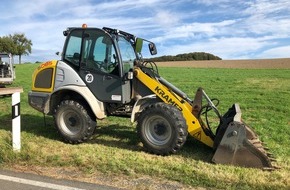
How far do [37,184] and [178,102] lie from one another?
9.19 feet

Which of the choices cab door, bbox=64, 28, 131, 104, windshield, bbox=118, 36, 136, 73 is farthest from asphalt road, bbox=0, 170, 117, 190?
windshield, bbox=118, 36, 136, 73

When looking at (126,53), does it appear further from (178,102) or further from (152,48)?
(178,102)

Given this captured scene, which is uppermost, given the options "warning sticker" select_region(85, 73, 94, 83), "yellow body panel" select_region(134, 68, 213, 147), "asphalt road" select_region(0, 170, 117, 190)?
"warning sticker" select_region(85, 73, 94, 83)

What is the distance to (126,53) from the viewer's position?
24.5 ft

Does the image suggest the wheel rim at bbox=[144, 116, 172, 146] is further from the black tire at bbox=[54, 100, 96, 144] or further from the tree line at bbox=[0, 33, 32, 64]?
A: the tree line at bbox=[0, 33, 32, 64]

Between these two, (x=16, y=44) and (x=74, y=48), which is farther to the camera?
(x=16, y=44)

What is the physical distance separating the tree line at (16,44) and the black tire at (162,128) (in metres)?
78.9

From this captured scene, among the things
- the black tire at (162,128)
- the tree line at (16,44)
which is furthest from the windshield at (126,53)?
the tree line at (16,44)

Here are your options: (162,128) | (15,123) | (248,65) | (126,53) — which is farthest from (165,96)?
(248,65)

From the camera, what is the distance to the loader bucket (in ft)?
18.6

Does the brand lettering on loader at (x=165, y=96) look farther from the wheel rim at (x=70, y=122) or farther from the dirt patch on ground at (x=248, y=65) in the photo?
→ the dirt patch on ground at (x=248, y=65)

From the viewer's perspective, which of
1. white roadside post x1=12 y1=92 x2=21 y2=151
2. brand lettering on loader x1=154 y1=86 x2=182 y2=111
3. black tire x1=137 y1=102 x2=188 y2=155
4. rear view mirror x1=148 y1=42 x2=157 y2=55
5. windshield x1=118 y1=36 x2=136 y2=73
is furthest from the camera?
rear view mirror x1=148 y1=42 x2=157 y2=55

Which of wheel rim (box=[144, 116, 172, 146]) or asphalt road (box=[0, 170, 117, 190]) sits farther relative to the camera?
wheel rim (box=[144, 116, 172, 146])

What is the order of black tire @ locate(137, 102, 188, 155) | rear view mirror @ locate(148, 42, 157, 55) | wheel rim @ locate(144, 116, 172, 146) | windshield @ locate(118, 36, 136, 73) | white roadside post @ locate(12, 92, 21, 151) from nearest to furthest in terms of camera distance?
black tire @ locate(137, 102, 188, 155)
wheel rim @ locate(144, 116, 172, 146)
white roadside post @ locate(12, 92, 21, 151)
windshield @ locate(118, 36, 136, 73)
rear view mirror @ locate(148, 42, 157, 55)
